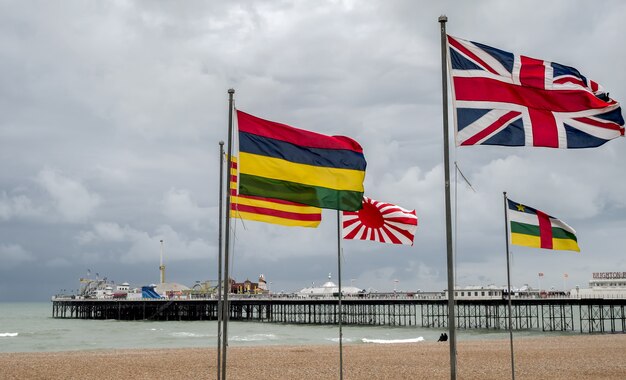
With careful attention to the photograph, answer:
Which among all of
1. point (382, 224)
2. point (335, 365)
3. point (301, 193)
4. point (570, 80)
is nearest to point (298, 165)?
point (301, 193)

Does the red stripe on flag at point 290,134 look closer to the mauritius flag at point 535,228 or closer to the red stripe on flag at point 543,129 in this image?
the red stripe on flag at point 543,129

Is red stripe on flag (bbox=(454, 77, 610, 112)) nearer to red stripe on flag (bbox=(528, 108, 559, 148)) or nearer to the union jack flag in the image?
the union jack flag

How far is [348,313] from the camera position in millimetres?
86438

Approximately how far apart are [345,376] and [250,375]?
10.4 ft

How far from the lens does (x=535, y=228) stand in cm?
1766

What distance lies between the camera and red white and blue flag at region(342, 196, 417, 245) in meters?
17.9

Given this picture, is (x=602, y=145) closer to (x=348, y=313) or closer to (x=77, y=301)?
(x=348, y=313)

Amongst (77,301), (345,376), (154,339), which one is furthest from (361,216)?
(77,301)

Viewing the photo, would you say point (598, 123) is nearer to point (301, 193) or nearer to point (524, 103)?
point (524, 103)

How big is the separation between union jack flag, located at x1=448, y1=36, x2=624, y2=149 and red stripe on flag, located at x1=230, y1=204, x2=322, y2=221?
4274 mm

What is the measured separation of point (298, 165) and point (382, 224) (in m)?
6.46

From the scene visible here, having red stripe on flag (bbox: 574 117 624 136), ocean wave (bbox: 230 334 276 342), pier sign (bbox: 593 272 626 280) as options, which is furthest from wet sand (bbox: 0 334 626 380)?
pier sign (bbox: 593 272 626 280)

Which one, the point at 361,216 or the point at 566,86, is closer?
the point at 566,86

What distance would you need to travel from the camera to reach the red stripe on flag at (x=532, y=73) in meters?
10.7
